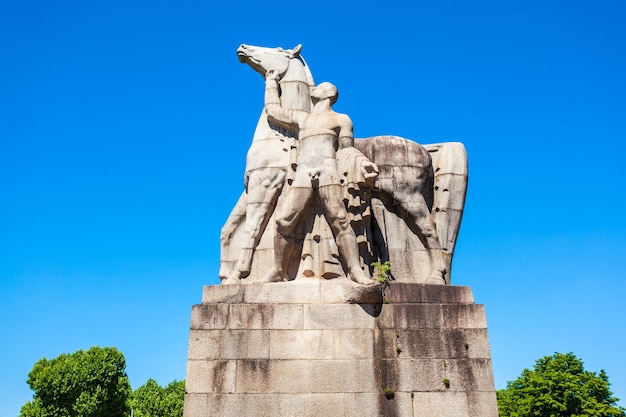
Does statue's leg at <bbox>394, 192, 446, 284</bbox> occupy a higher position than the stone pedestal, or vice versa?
statue's leg at <bbox>394, 192, 446, 284</bbox>

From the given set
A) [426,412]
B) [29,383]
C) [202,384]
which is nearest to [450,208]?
[426,412]

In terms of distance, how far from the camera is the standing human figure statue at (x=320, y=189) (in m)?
11.3

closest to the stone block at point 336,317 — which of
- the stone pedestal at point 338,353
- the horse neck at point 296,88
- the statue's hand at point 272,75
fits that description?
the stone pedestal at point 338,353

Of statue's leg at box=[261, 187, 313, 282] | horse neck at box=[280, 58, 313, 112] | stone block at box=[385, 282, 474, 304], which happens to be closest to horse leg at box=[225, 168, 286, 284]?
statue's leg at box=[261, 187, 313, 282]

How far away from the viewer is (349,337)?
10609 mm

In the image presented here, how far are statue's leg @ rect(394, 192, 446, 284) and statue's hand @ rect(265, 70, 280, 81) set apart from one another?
4.32 meters

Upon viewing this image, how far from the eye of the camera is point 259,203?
12469 mm

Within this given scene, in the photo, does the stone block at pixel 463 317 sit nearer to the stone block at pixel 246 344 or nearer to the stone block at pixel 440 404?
the stone block at pixel 440 404

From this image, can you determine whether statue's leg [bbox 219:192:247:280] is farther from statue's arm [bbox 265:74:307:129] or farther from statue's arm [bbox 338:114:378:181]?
statue's arm [bbox 338:114:378:181]

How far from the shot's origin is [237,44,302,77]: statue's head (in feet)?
Answer: 45.7

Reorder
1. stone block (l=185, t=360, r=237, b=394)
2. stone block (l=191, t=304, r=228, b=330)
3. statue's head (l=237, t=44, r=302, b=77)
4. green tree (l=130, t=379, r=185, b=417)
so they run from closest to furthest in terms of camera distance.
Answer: stone block (l=185, t=360, r=237, b=394), stone block (l=191, t=304, r=228, b=330), statue's head (l=237, t=44, r=302, b=77), green tree (l=130, t=379, r=185, b=417)

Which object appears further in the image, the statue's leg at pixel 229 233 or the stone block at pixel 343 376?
the statue's leg at pixel 229 233

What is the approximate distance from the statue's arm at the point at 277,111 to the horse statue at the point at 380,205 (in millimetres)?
245

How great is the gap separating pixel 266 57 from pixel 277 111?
2.05 m
